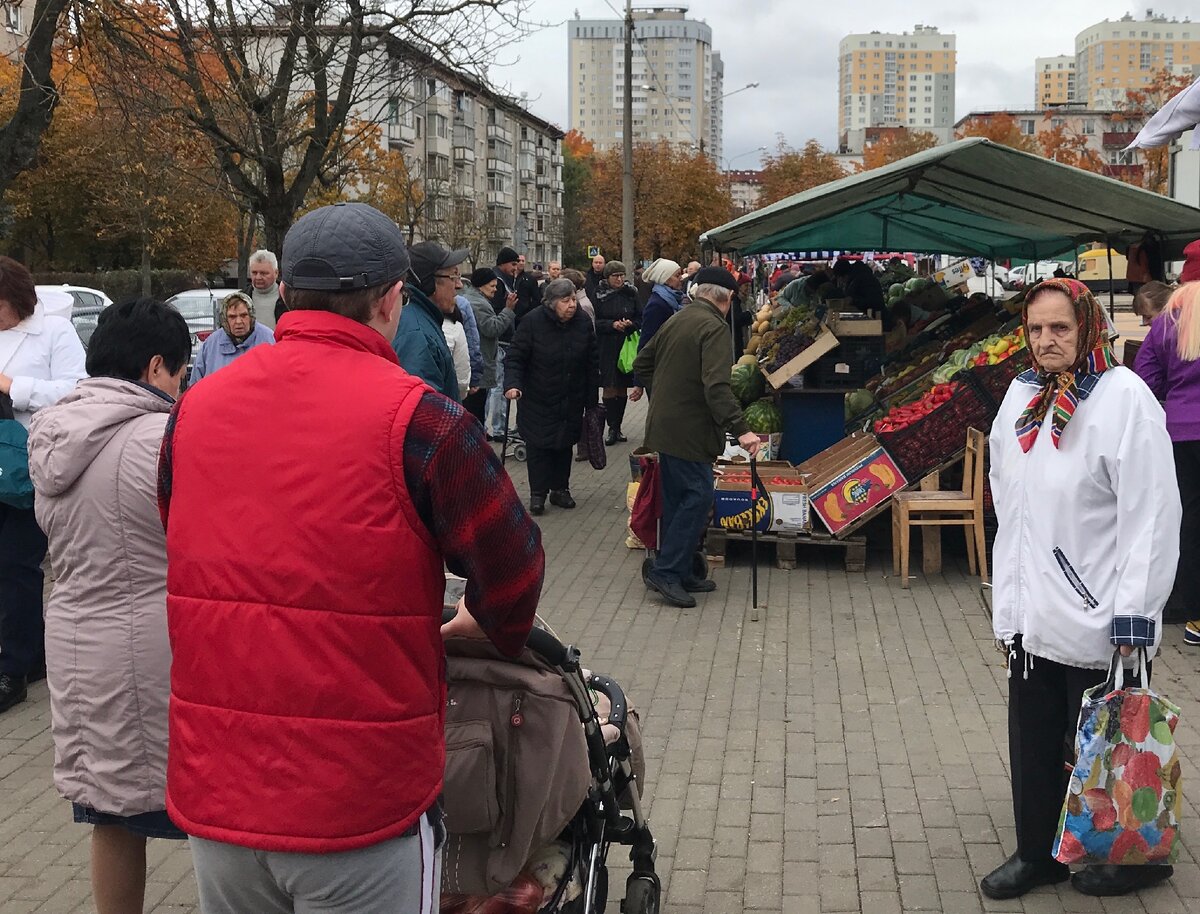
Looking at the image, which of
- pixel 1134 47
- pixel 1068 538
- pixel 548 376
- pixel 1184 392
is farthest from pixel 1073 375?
pixel 1134 47

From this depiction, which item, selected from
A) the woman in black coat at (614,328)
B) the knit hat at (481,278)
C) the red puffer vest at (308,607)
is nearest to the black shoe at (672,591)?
the knit hat at (481,278)

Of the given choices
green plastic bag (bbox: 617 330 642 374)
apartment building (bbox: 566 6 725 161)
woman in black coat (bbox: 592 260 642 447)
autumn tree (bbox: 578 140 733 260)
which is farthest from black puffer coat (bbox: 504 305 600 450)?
apartment building (bbox: 566 6 725 161)

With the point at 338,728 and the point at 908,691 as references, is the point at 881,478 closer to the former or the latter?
the point at 908,691

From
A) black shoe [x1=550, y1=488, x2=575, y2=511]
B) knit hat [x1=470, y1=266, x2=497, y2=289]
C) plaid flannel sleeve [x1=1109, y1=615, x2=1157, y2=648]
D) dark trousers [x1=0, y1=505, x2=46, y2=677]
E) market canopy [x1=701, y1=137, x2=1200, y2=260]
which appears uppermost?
market canopy [x1=701, y1=137, x2=1200, y2=260]

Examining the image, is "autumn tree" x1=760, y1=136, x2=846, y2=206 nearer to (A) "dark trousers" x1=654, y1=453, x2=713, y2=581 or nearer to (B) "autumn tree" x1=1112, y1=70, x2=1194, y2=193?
(B) "autumn tree" x1=1112, y1=70, x2=1194, y2=193

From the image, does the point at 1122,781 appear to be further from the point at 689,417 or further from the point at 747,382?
the point at 747,382

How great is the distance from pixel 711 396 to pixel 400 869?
18.2 feet

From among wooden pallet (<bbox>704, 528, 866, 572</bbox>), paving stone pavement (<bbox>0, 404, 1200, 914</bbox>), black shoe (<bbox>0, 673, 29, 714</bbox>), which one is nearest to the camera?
paving stone pavement (<bbox>0, 404, 1200, 914</bbox>)

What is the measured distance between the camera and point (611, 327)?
555 inches

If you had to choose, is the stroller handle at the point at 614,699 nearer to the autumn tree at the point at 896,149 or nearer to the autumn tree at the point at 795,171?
the autumn tree at the point at 795,171

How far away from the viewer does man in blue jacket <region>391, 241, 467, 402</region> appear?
5.95 metres

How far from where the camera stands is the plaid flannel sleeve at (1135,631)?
3623mm

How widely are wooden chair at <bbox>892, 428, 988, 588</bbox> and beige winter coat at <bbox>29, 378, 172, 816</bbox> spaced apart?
5.69 metres

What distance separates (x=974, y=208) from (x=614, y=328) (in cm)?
433
